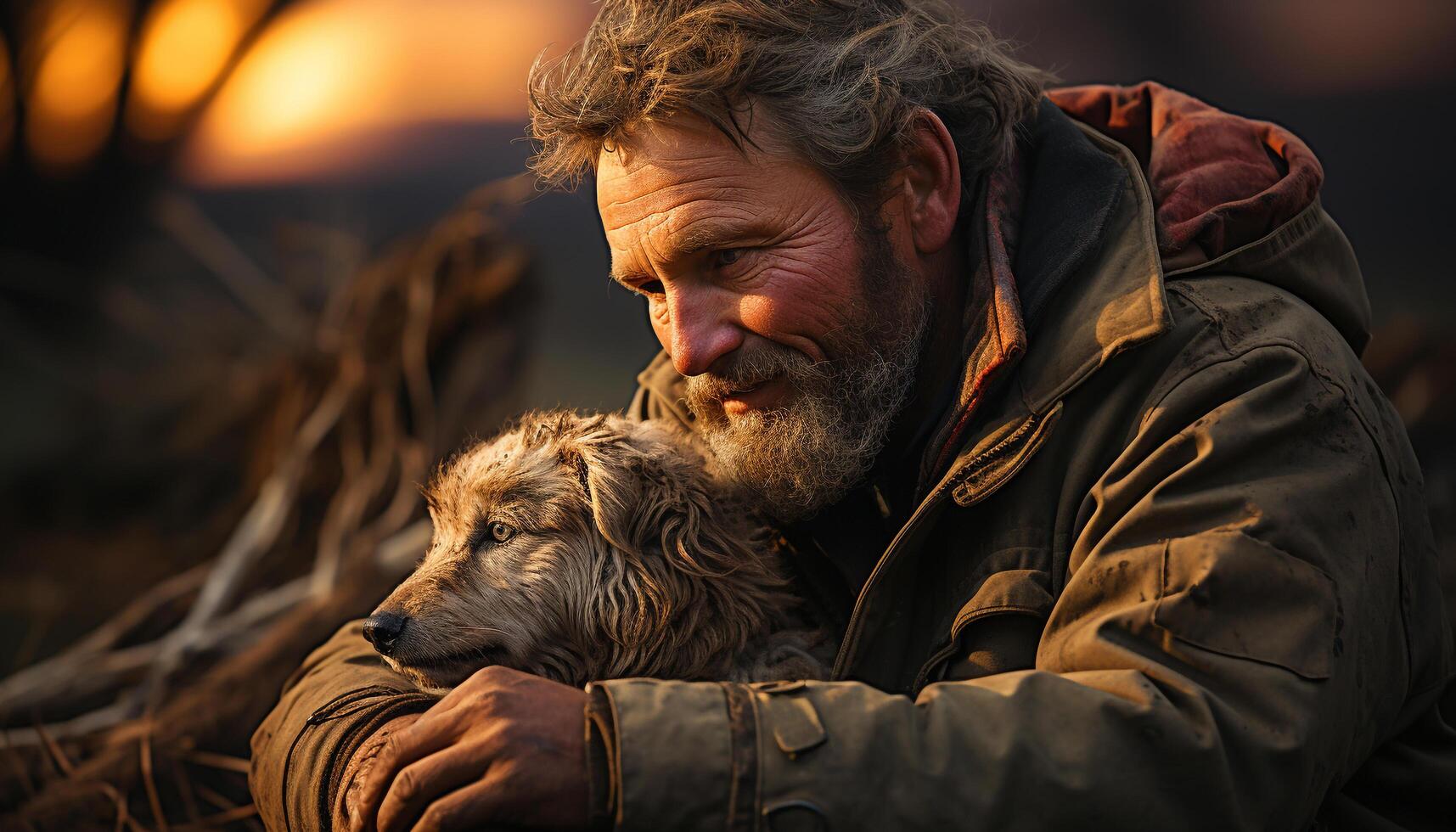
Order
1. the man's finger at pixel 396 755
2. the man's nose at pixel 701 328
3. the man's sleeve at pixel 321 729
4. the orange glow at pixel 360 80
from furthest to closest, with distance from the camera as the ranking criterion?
the orange glow at pixel 360 80 → the man's nose at pixel 701 328 → the man's sleeve at pixel 321 729 → the man's finger at pixel 396 755

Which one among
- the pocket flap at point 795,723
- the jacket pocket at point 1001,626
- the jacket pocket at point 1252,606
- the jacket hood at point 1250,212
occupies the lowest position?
the jacket pocket at point 1001,626

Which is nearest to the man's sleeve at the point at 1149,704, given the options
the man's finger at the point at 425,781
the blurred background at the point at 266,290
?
the man's finger at the point at 425,781

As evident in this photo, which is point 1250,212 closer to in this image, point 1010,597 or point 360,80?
point 1010,597

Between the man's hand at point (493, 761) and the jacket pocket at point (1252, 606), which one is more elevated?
the man's hand at point (493, 761)

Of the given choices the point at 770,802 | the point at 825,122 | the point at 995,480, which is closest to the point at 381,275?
the point at 825,122

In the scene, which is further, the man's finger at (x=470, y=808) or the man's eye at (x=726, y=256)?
the man's eye at (x=726, y=256)

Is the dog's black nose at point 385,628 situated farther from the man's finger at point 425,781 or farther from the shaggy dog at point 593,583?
the man's finger at point 425,781

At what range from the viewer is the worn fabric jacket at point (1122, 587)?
1.77 m

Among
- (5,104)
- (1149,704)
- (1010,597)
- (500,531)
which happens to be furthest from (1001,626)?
(5,104)

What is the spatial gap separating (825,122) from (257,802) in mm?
1995

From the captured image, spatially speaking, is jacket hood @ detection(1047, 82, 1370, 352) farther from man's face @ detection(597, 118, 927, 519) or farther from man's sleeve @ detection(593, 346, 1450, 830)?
man's face @ detection(597, 118, 927, 519)

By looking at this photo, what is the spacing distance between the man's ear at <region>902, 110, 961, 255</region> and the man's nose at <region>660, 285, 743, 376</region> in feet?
1.60

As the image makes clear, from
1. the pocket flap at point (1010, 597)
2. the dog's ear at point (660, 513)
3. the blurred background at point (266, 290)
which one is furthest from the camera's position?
the blurred background at point (266, 290)

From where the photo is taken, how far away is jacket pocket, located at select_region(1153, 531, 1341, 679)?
1848 mm
